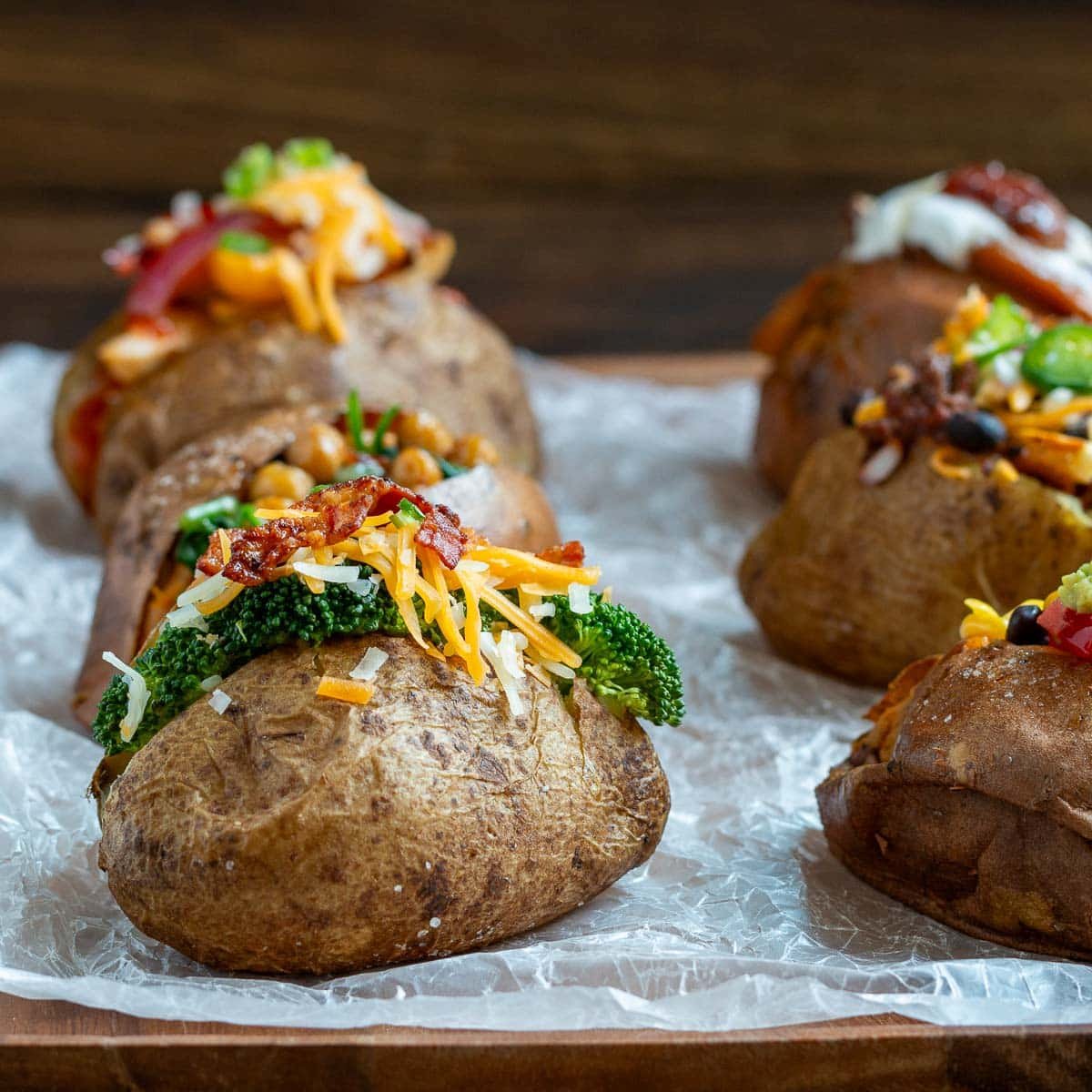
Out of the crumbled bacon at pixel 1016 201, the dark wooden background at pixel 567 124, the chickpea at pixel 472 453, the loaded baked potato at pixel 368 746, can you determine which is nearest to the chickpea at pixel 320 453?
the chickpea at pixel 472 453

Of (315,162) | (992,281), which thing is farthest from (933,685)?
(315,162)

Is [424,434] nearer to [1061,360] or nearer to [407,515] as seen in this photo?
[407,515]

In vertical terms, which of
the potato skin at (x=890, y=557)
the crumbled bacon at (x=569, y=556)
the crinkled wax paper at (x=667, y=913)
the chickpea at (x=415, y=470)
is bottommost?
the crinkled wax paper at (x=667, y=913)

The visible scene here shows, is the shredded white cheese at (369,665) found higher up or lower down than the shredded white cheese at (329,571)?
lower down

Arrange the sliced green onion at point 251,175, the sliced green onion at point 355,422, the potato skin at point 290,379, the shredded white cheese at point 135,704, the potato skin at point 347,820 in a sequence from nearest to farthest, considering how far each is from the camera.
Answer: the potato skin at point 347,820 → the shredded white cheese at point 135,704 → the sliced green onion at point 355,422 → the potato skin at point 290,379 → the sliced green onion at point 251,175

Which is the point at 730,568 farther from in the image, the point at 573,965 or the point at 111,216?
the point at 111,216

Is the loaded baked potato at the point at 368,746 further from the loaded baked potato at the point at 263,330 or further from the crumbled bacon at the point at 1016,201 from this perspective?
the crumbled bacon at the point at 1016,201
